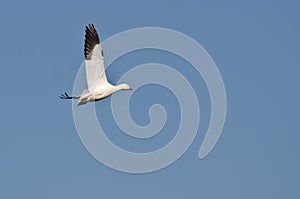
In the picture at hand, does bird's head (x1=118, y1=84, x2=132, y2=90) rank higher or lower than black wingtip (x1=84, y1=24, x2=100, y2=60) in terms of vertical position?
lower

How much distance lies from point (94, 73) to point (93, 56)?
56 cm

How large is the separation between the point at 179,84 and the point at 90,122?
3308 millimetres

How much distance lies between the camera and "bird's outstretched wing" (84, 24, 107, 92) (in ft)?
134

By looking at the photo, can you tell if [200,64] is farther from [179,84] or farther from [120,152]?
[120,152]

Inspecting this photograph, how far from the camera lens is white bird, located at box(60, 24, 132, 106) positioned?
4031 cm

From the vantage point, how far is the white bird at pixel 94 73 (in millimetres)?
40312

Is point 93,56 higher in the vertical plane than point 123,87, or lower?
higher

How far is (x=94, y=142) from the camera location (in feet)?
145

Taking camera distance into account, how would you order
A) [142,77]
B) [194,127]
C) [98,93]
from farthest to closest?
[194,127], [142,77], [98,93]

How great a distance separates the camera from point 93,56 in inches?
1617

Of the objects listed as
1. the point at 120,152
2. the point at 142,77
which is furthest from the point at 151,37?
the point at 120,152

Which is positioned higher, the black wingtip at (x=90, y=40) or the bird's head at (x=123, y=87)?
the black wingtip at (x=90, y=40)

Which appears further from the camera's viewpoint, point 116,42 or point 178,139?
point 178,139

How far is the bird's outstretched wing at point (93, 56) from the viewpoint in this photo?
40.8 meters
